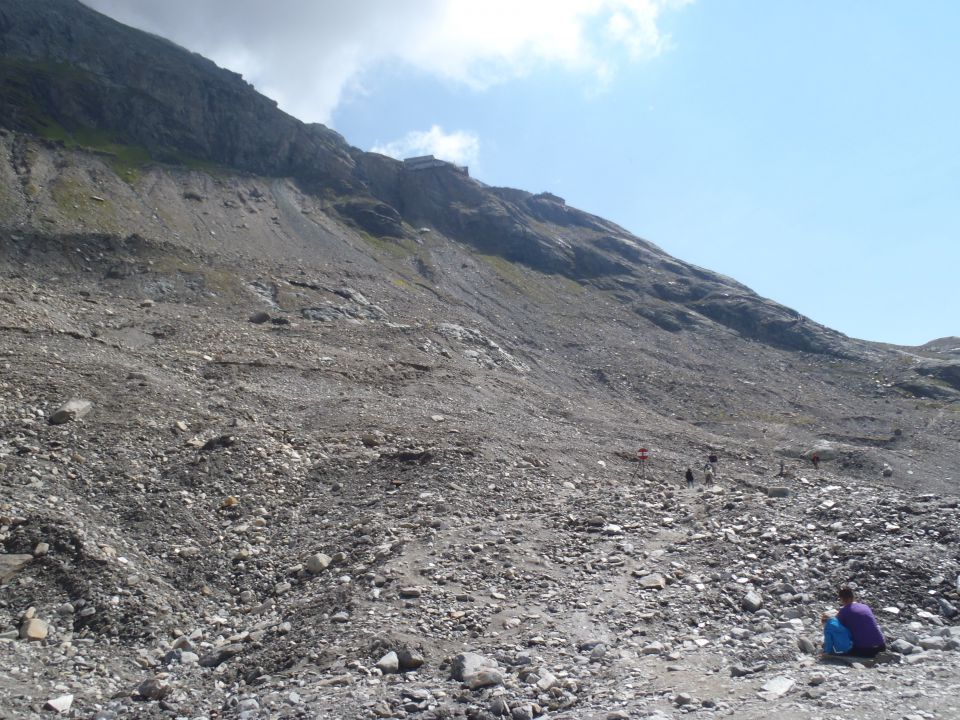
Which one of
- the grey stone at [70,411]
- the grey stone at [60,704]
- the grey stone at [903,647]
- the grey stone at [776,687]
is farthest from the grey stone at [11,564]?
the grey stone at [903,647]

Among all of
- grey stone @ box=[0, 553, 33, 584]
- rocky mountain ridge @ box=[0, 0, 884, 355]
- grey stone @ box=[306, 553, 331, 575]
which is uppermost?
rocky mountain ridge @ box=[0, 0, 884, 355]

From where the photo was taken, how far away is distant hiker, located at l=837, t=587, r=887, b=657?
979 centimetres

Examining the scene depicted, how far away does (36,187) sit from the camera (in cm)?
5422

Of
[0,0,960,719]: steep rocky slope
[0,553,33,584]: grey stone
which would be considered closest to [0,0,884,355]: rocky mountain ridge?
[0,0,960,719]: steep rocky slope

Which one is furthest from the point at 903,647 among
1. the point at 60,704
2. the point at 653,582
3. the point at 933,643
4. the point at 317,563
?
the point at 60,704

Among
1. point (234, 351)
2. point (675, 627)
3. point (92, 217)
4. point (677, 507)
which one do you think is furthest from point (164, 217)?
point (675, 627)

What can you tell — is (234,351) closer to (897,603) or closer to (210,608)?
(210,608)

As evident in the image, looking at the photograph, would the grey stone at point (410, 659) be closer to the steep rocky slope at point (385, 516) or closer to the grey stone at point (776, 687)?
the steep rocky slope at point (385, 516)

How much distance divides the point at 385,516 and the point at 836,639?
9812 mm

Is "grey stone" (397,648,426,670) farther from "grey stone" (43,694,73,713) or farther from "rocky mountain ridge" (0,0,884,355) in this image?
"rocky mountain ridge" (0,0,884,355)

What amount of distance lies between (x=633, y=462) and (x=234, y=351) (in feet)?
57.3

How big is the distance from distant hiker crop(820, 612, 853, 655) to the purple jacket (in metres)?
0.07

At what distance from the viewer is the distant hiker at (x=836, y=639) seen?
388 inches

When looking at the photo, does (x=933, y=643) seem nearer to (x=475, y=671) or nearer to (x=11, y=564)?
(x=475, y=671)
